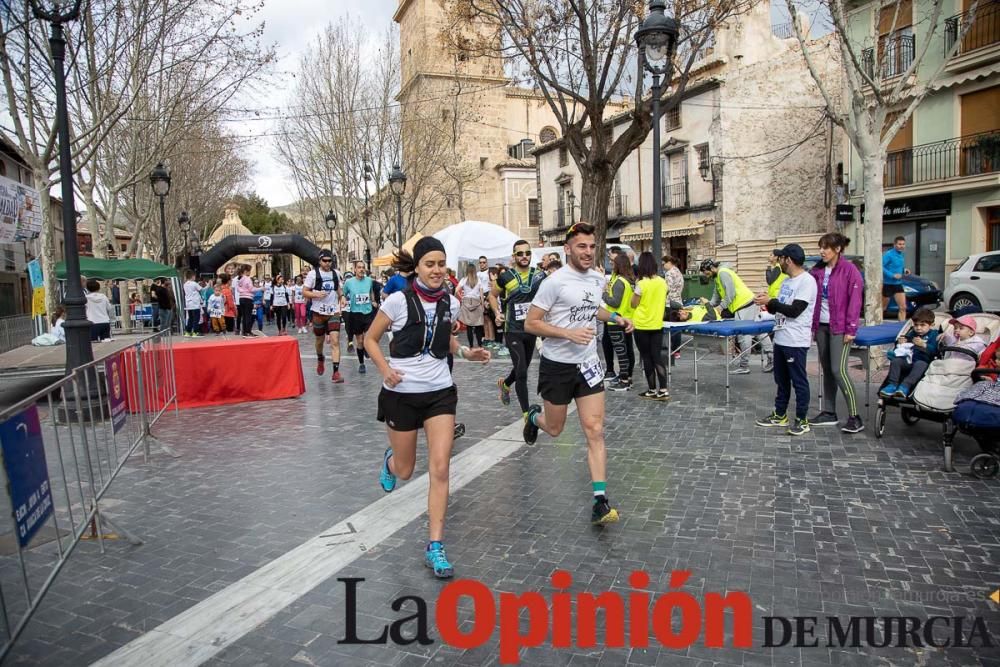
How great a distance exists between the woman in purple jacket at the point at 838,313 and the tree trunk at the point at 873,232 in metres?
4.76

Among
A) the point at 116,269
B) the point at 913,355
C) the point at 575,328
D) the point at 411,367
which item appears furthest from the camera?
the point at 116,269

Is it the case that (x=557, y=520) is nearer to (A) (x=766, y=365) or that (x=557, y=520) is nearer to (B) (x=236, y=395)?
(B) (x=236, y=395)

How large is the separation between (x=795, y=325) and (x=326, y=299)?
7.27 m

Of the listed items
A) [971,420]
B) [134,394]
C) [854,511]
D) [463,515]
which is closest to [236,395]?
[134,394]

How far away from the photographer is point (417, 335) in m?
4.13

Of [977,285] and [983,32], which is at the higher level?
[983,32]

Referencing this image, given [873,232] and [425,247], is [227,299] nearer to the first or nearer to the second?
[873,232]

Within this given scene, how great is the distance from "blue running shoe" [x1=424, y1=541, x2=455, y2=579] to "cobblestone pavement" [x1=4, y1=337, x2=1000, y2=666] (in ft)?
0.25

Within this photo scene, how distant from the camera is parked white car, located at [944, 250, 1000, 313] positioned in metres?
16.2

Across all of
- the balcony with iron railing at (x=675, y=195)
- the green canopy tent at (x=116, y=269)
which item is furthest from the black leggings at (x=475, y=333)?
the balcony with iron railing at (x=675, y=195)

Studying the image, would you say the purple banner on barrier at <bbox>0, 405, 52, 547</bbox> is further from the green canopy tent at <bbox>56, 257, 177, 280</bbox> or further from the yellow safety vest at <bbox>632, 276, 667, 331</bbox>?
the green canopy tent at <bbox>56, 257, 177, 280</bbox>

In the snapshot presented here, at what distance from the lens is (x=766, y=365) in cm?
1095

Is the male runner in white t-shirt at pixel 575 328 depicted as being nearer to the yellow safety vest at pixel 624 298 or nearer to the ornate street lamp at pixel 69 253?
the yellow safety vest at pixel 624 298

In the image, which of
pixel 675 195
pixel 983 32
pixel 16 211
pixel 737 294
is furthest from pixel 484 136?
pixel 737 294
